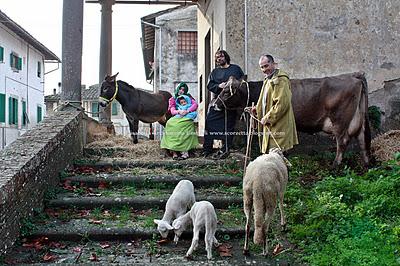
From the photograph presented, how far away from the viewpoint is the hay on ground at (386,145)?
26.0 feet

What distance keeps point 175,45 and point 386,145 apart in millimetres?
18939

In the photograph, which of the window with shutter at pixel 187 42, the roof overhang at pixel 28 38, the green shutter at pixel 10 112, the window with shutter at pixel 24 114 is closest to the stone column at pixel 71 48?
the roof overhang at pixel 28 38

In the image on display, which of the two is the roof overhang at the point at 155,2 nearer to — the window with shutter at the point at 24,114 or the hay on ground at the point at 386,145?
the hay on ground at the point at 386,145

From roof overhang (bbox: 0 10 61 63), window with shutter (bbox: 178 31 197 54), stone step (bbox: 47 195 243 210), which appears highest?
roof overhang (bbox: 0 10 61 63)

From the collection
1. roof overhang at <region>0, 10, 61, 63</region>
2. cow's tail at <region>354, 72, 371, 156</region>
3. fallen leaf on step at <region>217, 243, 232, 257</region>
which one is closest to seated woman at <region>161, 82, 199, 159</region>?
cow's tail at <region>354, 72, 371, 156</region>

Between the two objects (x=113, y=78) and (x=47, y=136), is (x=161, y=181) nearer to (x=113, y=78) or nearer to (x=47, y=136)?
(x=47, y=136)

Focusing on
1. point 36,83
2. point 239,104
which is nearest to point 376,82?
point 239,104

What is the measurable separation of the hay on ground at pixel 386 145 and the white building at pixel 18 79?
62.7 feet

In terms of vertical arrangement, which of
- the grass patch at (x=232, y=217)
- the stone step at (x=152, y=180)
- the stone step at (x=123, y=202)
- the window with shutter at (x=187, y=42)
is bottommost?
the grass patch at (x=232, y=217)

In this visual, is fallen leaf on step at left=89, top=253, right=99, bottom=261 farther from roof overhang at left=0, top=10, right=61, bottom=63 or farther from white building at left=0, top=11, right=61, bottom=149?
white building at left=0, top=11, right=61, bottom=149

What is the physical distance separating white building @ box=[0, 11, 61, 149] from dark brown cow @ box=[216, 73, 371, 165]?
17.6 m

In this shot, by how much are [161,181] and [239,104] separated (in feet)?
7.44

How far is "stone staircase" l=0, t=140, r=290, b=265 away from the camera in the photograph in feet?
16.0

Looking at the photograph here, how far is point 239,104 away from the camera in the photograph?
Answer: 8.33 metres
